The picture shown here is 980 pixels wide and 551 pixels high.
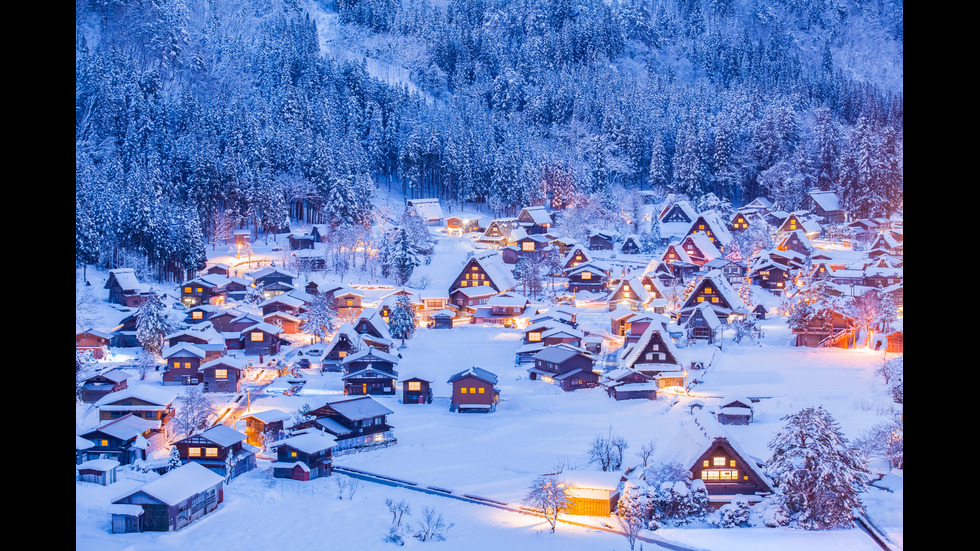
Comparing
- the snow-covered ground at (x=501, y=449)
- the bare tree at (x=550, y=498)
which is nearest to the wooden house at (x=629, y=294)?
the snow-covered ground at (x=501, y=449)

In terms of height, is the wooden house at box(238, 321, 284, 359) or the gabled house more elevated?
the gabled house

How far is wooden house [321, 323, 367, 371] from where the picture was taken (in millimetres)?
28969

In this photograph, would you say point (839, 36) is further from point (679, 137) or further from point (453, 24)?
point (679, 137)

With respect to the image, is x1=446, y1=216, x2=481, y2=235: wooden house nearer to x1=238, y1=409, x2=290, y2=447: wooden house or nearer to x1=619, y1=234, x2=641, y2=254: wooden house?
x1=619, y1=234, x2=641, y2=254: wooden house

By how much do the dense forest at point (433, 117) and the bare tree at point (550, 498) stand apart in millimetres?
A: 28523

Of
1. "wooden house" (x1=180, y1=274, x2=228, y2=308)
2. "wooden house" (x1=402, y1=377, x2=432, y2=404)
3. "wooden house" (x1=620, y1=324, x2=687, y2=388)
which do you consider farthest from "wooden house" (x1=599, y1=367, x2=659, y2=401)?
"wooden house" (x1=180, y1=274, x2=228, y2=308)

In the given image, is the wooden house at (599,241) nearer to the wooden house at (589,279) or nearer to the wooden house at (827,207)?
the wooden house at (589,279)

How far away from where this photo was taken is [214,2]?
294 feet

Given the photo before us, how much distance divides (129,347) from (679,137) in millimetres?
44087

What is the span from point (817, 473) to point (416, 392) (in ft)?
43.5

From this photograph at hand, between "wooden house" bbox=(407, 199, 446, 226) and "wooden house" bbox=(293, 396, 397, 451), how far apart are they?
32443mm
